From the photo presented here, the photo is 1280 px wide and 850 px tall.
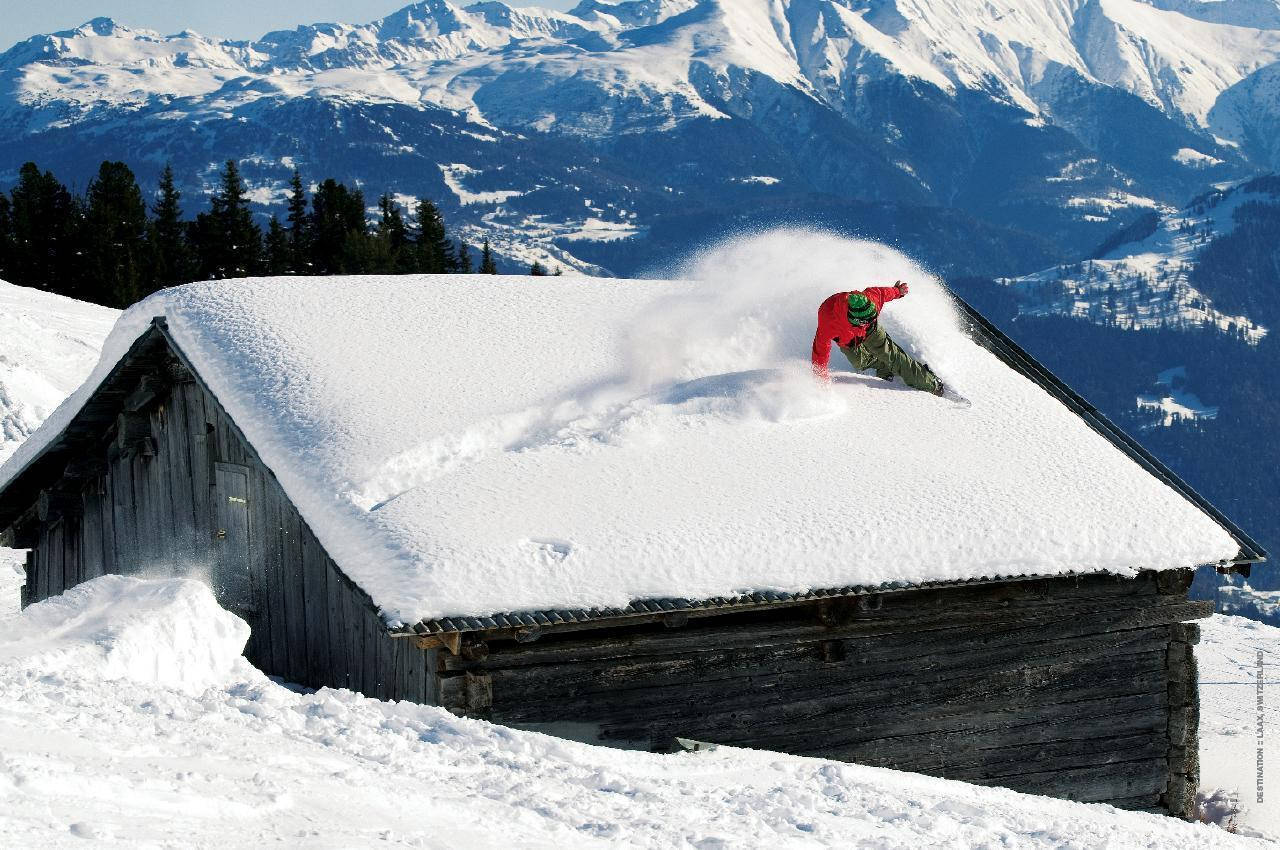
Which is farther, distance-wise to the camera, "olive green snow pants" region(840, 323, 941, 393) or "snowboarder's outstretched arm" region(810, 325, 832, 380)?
"olive green snow pants" region(840, 323, 941, 393)

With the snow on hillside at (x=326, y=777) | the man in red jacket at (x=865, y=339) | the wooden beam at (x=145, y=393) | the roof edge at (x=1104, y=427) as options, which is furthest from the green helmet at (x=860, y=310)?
the wooden beam at (x=145, y=393)

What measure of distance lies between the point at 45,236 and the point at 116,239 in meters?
3.55

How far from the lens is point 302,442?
9.43 m

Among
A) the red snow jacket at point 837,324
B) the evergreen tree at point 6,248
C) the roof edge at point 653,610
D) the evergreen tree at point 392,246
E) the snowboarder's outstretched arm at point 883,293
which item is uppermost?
the evergreen tree at point 392,246

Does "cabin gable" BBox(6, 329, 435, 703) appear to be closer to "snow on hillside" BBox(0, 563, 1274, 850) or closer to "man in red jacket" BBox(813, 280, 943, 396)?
"snow on hillside" BBox(0, 563, 1274, 850)

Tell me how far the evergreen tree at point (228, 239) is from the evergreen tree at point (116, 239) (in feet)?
10.4

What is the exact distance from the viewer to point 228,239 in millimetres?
71125

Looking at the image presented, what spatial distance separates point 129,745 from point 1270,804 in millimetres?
15490

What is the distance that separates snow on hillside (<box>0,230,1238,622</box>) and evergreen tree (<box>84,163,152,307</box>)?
5420 centimetres

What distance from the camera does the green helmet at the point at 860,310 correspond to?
1125cm

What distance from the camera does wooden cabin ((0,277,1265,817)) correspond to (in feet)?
29.9


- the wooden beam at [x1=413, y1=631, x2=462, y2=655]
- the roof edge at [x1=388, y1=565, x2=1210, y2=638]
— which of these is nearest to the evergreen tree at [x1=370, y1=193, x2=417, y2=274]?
the roof edge at [x1=388, y1=565, x2=1210, y2=638]

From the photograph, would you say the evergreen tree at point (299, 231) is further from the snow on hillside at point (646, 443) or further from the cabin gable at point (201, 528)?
the snow on hillside at point (646, 443)

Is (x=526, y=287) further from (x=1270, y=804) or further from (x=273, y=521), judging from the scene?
(x=1270, y=804)
